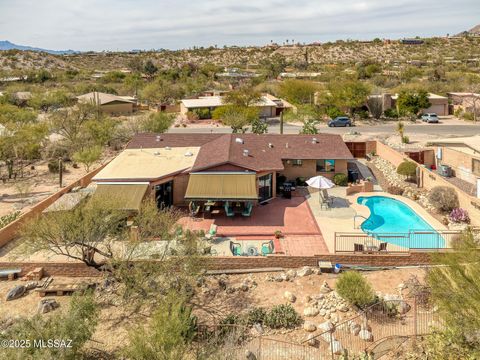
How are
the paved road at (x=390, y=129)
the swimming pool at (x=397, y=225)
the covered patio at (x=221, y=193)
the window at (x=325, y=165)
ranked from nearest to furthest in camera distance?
1. the swimming pool at (x=397, y=225)
2. the covered patio at (x=221, y=193)
3. the window at (x=325, y=165)
4. the paved road at (x=390, y=129)

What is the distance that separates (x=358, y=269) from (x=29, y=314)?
1908 centimetres

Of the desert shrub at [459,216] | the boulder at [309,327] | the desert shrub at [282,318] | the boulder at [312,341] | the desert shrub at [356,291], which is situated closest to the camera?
the boulder at [312,341]

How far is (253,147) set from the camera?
40469 millimetres

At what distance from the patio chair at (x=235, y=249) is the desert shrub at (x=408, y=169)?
21480 mm

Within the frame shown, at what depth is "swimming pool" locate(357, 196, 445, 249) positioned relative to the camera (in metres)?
27.6

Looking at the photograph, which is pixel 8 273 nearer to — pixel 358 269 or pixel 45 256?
pixel 45 256

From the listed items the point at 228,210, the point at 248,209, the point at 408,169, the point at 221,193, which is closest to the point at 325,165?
the point at 408,169

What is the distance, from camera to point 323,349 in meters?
18.2

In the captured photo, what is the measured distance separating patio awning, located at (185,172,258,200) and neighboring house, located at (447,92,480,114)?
60709mm

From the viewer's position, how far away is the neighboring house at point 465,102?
76156 mm

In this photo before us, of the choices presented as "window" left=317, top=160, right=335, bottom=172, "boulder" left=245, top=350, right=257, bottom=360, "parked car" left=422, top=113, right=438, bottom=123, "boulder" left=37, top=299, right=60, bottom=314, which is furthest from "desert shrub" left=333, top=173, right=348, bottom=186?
"parked car" left=422, top=113, right=438, bottom=123

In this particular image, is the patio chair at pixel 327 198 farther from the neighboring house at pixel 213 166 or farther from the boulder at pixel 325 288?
the boulder at pixel 325 288

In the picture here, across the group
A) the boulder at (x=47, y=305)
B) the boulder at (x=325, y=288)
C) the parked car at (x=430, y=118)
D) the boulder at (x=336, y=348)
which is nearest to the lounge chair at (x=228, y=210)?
the boulder at (x=325, y=288)

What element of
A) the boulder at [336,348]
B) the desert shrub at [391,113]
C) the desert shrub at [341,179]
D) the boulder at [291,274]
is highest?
the desert shrub at [391,113]
